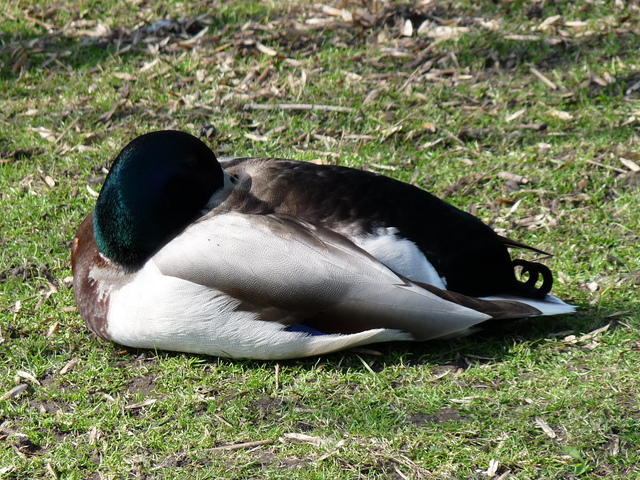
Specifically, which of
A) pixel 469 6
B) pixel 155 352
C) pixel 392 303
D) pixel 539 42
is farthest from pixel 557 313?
pixel 469 6

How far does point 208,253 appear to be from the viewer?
3.37 m

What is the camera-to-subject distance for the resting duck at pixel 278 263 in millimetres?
3344

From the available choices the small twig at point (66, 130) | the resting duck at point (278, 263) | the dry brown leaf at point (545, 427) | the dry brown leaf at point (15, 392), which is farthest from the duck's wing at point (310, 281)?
the small twig at point (66, 130)

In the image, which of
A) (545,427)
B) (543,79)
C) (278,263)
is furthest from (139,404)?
(543,79)

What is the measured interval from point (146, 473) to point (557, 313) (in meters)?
1.78

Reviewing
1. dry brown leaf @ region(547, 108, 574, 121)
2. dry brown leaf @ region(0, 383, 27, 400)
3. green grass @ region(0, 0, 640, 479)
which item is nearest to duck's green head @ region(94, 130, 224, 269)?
green grass @ region(0, 0, 640, 479)

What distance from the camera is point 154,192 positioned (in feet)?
11.6

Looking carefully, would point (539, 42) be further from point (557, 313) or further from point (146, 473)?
point (146, 473)

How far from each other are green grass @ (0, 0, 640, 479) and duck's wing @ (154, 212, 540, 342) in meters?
0.26

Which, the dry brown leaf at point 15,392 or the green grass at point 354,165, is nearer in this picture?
the green grass at point 354,165

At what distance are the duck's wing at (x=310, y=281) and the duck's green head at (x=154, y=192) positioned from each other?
168 mm

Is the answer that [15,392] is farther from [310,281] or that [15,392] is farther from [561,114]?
[561,114]

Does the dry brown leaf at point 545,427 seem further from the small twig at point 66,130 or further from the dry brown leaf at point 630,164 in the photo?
the small twig at point 66,130

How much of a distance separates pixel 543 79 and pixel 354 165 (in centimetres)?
162
